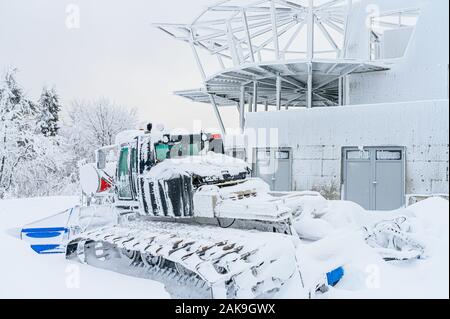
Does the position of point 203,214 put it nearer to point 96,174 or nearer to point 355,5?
point 96,174

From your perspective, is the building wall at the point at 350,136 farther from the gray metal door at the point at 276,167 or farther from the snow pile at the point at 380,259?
the snow pile at the point at 380,259

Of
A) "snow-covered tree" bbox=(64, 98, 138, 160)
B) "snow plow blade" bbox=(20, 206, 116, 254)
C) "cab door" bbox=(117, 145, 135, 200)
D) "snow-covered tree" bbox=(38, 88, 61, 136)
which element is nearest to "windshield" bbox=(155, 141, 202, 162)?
"cab door" bbox=(117, 145, 135, 200)

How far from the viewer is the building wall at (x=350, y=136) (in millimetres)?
11742

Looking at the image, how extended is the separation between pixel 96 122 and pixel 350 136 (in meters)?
8.53

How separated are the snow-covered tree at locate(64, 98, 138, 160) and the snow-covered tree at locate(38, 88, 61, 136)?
1773 mm

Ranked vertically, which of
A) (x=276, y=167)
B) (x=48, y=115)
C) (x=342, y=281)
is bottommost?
(x=342, y=281)

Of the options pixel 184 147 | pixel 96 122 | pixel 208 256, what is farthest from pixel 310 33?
pixel 208 256

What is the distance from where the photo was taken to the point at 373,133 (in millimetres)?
12469

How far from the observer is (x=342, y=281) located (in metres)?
5.13

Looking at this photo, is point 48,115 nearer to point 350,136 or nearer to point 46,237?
point 46,237

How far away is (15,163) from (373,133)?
1433cm

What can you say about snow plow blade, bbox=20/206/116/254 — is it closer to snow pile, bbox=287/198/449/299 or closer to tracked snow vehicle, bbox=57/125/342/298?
tracked snow vehicle, bbox=57/125/342/298

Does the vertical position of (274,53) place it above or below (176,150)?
above
